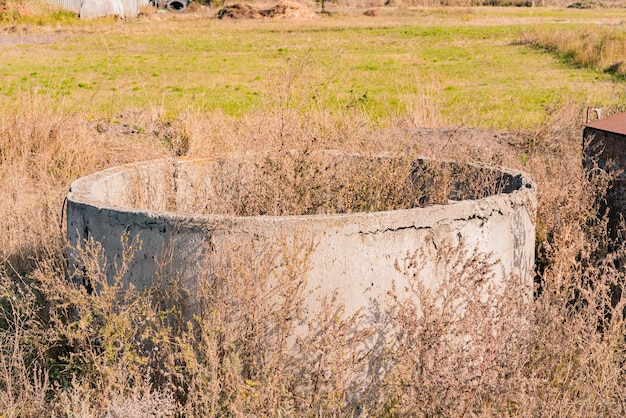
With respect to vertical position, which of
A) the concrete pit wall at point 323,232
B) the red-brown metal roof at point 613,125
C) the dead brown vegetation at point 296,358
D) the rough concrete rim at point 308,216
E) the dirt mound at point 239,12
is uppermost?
the dirt mound at point 239,12

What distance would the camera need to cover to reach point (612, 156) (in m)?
4.98

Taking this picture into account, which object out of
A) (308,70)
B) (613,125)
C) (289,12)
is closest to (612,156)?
(613,125)

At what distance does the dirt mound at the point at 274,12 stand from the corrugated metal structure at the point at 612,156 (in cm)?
4276

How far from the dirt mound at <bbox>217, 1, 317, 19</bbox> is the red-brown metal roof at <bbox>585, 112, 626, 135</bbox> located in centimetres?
4275

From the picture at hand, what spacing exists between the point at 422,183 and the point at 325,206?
2.93 ft

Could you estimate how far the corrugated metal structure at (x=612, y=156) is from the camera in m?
4.89

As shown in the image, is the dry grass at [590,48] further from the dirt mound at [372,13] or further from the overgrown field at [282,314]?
the dirt mound at [372,13]

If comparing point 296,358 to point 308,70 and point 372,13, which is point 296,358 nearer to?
point 308,70

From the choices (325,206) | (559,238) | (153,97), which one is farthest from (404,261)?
(153,97)

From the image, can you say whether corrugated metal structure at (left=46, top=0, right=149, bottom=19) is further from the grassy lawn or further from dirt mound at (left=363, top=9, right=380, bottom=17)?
dirt mound at (left=363, top=9, right=380, bottom=17)

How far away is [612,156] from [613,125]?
24cm

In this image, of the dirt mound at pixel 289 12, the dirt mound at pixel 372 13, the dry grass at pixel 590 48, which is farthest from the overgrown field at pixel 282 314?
the dirt mound at pixel 372 13

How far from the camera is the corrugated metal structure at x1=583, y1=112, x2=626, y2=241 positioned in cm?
489

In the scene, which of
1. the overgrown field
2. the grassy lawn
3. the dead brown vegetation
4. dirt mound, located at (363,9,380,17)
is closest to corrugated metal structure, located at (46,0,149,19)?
the grassy lawn
